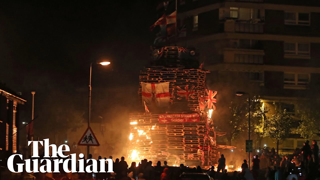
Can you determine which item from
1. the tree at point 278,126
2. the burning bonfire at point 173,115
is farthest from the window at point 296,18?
the burning bonfire at point 173,115

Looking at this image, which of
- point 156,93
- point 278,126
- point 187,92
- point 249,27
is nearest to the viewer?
point 156,93

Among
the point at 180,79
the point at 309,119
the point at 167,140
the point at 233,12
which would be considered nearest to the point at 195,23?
the point at 233,12

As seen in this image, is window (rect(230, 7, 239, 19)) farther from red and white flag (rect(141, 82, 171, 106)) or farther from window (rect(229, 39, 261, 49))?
red and white flag (rect(141, 82, 171, 106))

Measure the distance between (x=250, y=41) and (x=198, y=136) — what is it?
3124 centimetres

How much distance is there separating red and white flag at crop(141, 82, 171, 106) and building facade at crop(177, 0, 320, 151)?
87.2 ft

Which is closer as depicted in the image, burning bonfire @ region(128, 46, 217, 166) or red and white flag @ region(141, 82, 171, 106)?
burning bonfire @ region(128, 46, 217, 166)

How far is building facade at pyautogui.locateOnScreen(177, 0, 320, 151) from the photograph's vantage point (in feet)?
211

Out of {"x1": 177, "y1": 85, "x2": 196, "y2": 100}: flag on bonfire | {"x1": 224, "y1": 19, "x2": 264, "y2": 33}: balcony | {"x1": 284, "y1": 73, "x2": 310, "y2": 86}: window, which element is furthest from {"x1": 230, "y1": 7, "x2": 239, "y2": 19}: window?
{"x1": 177, "y1": 85, "x2": 196, "y2": 100}: flag on bonfire

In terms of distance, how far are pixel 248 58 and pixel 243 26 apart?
12.6 ft

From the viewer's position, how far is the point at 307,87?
65.1 meters

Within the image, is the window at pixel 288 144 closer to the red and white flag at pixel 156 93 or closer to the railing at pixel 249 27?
the railing at pixel 249 27

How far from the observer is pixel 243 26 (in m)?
65.0

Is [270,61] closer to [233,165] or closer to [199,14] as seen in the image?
[199,14]

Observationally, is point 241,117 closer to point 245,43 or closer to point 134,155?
point 245,43
